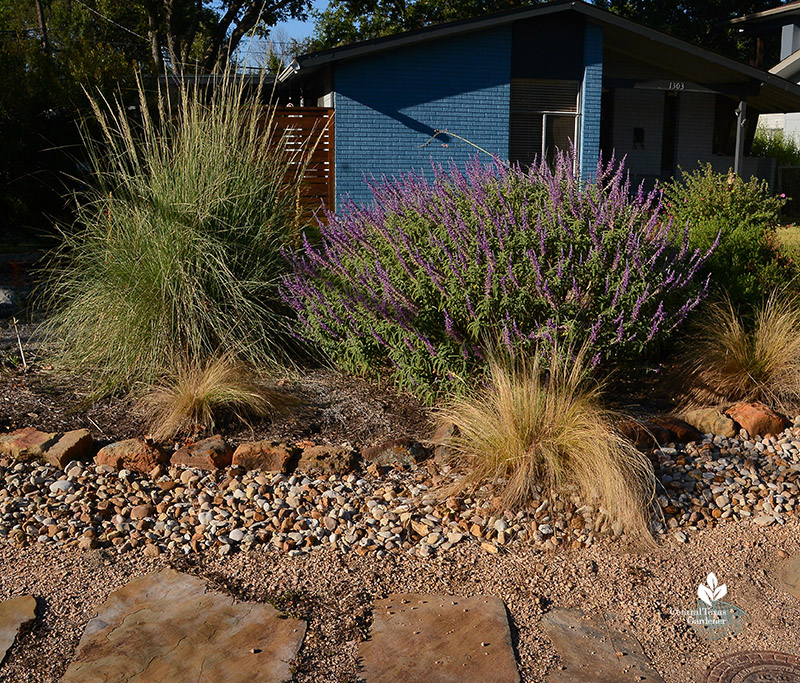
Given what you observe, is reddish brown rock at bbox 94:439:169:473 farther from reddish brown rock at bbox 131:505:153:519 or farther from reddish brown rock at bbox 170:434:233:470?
reddish brown rock at bbox 131:505:153:519

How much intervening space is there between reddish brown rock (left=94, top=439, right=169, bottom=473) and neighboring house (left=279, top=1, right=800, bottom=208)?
10.1 meters

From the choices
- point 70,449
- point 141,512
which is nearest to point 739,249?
point 141,512

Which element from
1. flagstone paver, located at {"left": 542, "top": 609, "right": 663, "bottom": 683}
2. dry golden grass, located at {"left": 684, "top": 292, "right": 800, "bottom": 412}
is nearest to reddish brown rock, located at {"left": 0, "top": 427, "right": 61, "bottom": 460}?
flagstone paver, located at {"left": 542, "top": 609, "right": 663, "bottom": 683}

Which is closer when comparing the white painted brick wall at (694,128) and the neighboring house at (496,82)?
the neighboring house at (496,82)

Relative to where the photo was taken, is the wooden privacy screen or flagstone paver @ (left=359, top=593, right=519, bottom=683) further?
the wooden privacy screen

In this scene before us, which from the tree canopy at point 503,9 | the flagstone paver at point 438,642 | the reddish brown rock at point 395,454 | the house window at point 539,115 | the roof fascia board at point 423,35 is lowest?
the flagstone paver at point 438,642

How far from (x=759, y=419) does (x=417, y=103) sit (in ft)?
37.4

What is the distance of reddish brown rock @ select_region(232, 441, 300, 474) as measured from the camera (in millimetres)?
3750

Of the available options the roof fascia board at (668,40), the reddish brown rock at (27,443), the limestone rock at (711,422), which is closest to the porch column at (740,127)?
the roof fascia board at (668,40)

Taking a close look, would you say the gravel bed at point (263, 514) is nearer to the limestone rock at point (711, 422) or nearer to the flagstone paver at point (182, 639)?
the flagstone paver at point (182, 639)

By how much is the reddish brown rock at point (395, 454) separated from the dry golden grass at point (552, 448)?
6.3 inches

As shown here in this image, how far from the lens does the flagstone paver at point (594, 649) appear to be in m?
2.36

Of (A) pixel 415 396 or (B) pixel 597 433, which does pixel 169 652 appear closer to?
(B) pixel 597 433

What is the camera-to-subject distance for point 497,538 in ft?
10.5
